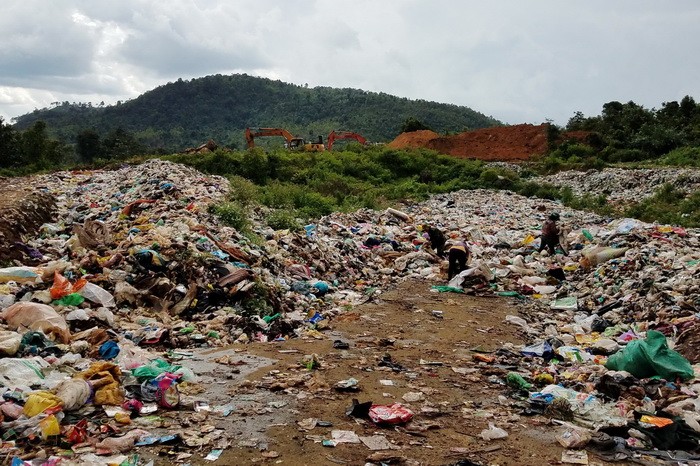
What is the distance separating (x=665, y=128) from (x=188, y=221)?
78.4 feet

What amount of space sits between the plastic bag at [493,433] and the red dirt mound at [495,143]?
26.4 m

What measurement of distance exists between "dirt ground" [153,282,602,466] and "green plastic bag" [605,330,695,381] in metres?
1.01

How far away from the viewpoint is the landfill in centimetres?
322

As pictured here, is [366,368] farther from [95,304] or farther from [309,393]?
[95,304]

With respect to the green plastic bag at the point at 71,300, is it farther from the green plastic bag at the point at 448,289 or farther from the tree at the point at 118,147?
the tree at the point at 118,147

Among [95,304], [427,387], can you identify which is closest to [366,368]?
[427,387]

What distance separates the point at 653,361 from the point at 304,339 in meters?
3.13

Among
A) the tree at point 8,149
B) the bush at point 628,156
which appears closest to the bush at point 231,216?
the tree at point 8,149

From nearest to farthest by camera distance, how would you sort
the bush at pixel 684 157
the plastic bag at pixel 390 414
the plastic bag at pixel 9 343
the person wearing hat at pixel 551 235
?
1. the plastic bag at pixel 390 414
2. the plastic bag at pixel 9 343
3. the person wearing hat at pixel 551 235
4. the bush at pixel 684 157

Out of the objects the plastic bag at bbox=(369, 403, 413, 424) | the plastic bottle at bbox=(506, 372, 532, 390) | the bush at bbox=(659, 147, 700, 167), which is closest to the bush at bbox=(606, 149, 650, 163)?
the bush at bbox=(659, 147, 700, 167)

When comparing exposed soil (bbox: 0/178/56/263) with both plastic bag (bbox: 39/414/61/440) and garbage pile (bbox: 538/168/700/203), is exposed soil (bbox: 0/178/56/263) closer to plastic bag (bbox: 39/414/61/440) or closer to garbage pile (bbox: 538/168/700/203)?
plastic bag (bbox: 39/414/61/440)

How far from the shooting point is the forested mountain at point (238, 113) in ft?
192

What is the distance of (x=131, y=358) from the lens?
4.20 meters

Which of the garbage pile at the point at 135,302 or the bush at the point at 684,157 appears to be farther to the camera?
the bush at the point at 684,157
